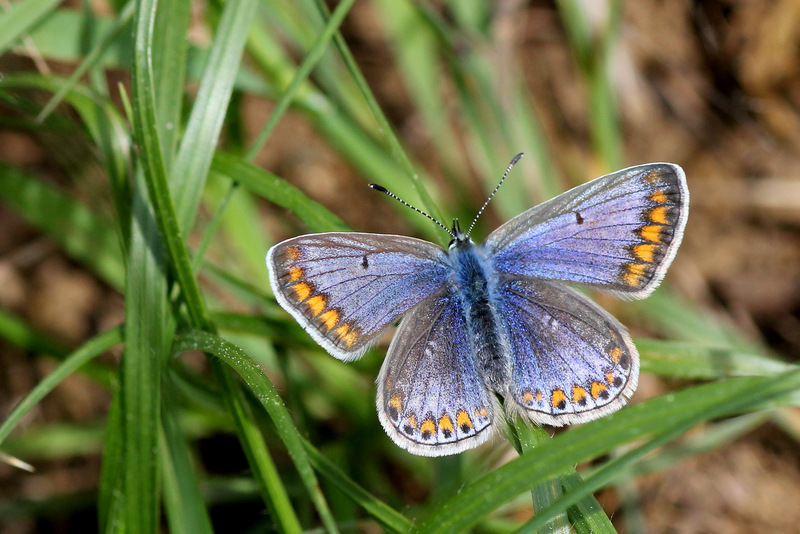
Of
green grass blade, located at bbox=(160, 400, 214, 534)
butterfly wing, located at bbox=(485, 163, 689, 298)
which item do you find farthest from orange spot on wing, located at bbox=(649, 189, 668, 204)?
green grass blade, located at bbox=(160, 400, 214, 534)

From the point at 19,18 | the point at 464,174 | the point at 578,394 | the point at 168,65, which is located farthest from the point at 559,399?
the point at 464,174

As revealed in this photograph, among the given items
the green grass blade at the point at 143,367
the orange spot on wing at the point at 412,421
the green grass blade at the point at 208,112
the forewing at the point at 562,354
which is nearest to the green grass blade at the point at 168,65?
the green grass blade at the point at 208,112

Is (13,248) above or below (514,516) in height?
above

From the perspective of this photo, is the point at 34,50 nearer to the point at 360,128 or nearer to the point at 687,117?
the point at 360,128

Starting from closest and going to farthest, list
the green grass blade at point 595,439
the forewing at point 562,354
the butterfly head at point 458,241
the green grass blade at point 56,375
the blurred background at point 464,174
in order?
1. the green grass blade at point 595,439
2. the green grass blade at point 56,375
3. the forewing at point 562,354
4. the butterfly head at point 458,241
5. the blurred background at point 464,174

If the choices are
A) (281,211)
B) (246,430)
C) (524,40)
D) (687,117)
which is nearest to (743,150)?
(687,117)

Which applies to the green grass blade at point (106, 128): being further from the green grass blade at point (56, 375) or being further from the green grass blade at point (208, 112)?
the green grass blade at point (56, 375)
